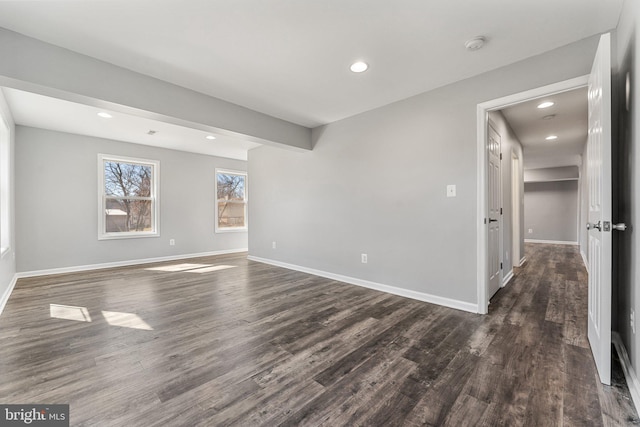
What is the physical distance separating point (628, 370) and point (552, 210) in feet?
28.5

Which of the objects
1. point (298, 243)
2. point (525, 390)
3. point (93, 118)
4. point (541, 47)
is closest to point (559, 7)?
point (541, 47)

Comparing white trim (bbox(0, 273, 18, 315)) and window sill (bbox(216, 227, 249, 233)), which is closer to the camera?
white trim (bbox(0, 273, 18, 315))

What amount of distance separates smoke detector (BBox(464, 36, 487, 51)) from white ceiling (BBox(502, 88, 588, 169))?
3.30 ft

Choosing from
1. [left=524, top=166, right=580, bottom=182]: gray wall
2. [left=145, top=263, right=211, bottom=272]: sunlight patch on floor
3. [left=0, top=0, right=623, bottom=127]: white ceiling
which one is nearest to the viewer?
[left=0, top=0, right=623, bottom=127]: white ceiling

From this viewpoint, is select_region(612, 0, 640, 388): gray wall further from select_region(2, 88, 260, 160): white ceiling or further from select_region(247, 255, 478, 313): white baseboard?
select_region(2, 88, 260, 160): white ceiling

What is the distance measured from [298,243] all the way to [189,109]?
2.66m

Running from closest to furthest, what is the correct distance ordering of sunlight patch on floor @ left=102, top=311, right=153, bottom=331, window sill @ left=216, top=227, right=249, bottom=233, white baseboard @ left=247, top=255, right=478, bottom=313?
sunlight patch on floor @ left=102, top=311, right=153, bottom=331 < white baseboard @ left=247, top=255, right=478, bottom=313 < window sill @ left=216, top=227, right=249, bottom=233

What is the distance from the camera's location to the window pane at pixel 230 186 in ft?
22.4

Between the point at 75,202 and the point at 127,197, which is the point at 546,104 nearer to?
the point at 127,197

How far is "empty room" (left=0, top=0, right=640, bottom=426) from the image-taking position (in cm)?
155

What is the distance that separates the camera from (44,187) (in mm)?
4445

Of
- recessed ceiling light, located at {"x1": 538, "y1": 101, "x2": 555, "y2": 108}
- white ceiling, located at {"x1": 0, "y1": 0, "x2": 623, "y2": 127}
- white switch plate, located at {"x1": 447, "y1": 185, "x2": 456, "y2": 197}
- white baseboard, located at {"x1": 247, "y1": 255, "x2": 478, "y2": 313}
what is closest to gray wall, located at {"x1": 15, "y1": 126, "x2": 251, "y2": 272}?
white baseboard, located at {"x1": 247, "y1": 255, "x2": 478, "y2": 313}

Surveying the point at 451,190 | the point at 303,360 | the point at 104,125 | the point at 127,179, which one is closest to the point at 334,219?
the point at 451,190

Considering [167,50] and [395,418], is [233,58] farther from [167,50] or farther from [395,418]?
[395,418]
